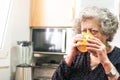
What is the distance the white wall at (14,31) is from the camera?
7.90 ft

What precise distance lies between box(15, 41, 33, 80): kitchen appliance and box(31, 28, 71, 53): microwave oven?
0.63 feet

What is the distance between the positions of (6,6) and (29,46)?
1.49 ft

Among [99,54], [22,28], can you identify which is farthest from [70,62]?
[22,28]

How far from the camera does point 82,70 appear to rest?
4.46 ft

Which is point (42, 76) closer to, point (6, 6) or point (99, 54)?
point (6, 6)

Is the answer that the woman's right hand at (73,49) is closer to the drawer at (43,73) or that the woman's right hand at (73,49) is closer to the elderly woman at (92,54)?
the elderly woman at (92,54)

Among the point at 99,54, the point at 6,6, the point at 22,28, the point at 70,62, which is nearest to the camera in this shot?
the point at 99,54

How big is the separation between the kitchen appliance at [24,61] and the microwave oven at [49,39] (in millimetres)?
192

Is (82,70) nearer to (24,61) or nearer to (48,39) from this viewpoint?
(24,61)

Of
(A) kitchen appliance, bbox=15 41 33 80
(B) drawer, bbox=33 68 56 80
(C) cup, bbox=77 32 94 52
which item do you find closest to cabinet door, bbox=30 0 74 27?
(A) kitchen appliance, bbox=15 41 33 80

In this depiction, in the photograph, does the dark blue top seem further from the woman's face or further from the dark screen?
the dark screen

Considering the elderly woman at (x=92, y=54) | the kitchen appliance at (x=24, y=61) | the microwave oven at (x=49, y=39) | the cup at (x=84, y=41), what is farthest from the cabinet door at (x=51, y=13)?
the cup at (x=84, y=41)

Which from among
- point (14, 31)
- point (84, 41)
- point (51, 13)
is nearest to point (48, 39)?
point (51, 13)

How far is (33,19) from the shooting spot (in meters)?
2.80
